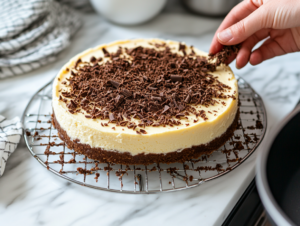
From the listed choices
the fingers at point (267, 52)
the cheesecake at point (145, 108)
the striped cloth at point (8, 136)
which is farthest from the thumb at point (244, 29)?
the striped cloth at point (8, 136)

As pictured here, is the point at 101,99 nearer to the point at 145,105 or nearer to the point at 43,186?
the point at 145,105

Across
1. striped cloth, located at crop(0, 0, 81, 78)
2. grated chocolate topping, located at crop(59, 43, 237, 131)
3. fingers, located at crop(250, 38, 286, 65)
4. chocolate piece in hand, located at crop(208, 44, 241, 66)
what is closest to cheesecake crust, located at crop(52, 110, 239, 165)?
grated chocolate topping, located at crop(59, 43, 237, 131)

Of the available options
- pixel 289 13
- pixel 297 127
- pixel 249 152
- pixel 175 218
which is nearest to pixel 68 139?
pixel 175 218

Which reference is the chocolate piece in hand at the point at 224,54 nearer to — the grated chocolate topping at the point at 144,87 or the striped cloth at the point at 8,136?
the grated chocolate topping at the point at 144,87

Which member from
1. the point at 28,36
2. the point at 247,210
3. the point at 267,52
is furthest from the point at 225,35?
the point at 28,36

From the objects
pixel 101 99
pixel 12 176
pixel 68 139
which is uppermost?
pixel 101 99

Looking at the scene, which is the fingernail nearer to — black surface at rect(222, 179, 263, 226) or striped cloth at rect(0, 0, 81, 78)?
black surface at rect(222, 179, 263, 226)
